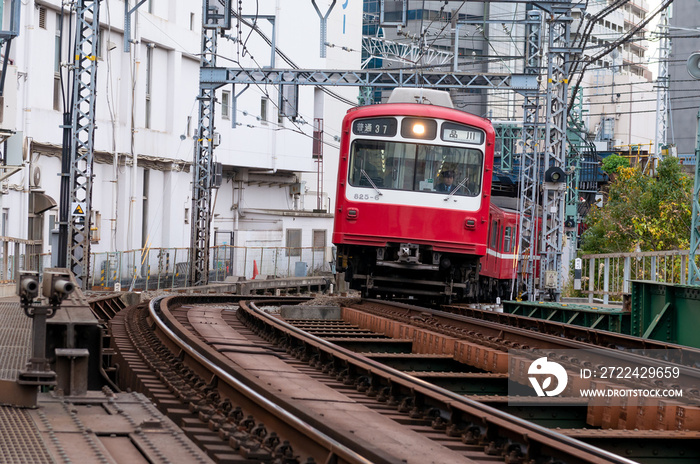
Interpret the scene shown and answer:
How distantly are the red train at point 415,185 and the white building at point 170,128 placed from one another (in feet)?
20.9

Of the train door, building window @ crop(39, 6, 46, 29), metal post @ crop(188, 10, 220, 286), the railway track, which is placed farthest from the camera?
metal post @ crop(188, 10, 220, 286)

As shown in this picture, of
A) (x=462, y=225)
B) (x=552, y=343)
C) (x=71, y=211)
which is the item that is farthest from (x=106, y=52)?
(x=552, y=343)

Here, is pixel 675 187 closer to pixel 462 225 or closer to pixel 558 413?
pixel 462 225

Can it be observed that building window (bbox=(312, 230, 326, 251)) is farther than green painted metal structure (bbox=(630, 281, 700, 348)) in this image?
Yes

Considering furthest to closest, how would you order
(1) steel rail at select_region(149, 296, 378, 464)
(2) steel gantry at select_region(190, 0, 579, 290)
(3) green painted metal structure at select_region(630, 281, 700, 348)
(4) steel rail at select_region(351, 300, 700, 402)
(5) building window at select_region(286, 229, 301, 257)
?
(5) building window at select_region(286, 229, 301, 257) → (2) steel gantry at select_region(190, 0, 579, 290) → (3) green painted metal structure at select_region(630, 281, 700, 348) → (4) steel rail at select_region(351, 300, 700, 402) → (1) steel rail at select_region(149, 296, 378, 464)

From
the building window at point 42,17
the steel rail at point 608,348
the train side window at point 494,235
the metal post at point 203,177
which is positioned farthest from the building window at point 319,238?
the steel rail at point 608,348

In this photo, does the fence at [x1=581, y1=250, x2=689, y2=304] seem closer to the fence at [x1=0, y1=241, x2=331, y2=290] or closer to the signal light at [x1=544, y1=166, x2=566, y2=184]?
the signal light at [x1=544, y1=166, x2=566, y2=184]

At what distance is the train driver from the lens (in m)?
15.9

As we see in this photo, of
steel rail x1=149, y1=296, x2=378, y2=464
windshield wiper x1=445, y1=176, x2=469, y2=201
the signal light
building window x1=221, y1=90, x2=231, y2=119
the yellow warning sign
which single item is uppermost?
building window x1=221, y1=90, x2=231, y2=119

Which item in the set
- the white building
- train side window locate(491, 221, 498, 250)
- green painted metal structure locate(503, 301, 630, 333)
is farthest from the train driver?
the white building

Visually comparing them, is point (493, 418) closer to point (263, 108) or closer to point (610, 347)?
point (610, 347)

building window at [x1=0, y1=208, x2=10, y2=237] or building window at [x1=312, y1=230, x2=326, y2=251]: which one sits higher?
building window at [x1=0, y1=208, x2=10, y2=237]

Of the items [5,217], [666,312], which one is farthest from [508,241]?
[5,217]
